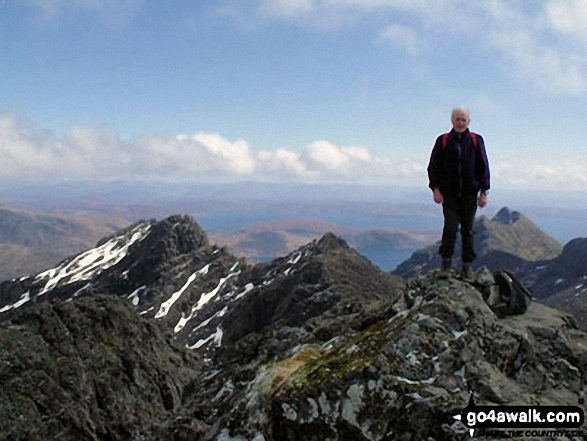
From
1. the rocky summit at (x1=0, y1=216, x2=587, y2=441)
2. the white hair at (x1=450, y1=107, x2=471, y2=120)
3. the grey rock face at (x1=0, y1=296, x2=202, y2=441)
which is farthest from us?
the grey rock face at (x1=0, y1=296, x2=202, y2=441)

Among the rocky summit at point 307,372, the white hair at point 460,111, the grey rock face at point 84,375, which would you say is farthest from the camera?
the grey rock face at point 84,375

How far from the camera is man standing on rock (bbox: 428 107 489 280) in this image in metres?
15.5

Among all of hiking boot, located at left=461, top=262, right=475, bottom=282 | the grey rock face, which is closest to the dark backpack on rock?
hiking boot, located at left=461, top=262, right=475, bottom=282

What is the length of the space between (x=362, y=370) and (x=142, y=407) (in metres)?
31.2

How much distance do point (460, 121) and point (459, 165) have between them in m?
1.51

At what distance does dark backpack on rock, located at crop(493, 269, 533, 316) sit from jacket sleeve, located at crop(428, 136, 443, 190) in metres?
4.52

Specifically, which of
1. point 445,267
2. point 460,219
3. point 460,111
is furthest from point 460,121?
point 445,267

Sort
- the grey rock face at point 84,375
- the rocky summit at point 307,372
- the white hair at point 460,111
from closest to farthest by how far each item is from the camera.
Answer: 1. the rocky summit at point 307,372
2. the white hair at point 460,111
3. the grey rock face at point 84,375

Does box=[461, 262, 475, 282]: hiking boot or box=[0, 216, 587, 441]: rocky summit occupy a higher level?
box=[461, 262, 475, 282]: hiking boot

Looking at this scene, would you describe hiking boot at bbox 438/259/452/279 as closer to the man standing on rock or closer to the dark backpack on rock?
the man standing on rock

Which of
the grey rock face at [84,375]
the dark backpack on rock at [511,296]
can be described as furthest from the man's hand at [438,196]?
the grey rock face at [84,375]

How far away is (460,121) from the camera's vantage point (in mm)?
15125

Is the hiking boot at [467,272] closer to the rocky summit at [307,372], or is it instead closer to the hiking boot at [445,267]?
the rocky summit at [307,372]

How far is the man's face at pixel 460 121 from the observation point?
15086mm
